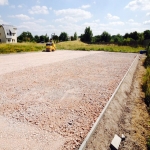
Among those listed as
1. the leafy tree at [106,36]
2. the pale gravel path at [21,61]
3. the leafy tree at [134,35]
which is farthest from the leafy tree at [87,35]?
the pale gravel path at [21,61]

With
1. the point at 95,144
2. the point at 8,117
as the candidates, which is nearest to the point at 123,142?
the point at 95,144

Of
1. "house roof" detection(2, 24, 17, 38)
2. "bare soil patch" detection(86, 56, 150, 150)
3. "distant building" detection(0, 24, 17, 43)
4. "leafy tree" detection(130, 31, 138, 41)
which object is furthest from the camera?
"leafy tree" detection(130, 31, 138, 41)

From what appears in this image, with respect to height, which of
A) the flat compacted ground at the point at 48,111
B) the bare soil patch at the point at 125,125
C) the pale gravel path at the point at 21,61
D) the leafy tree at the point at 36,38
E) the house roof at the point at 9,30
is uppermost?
the house roof at the point at 9,30

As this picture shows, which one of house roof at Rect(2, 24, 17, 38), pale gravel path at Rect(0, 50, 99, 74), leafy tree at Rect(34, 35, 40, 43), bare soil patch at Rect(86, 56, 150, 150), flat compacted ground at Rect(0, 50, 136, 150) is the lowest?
bare soil patch at Rect(86, 56, 150, 150)

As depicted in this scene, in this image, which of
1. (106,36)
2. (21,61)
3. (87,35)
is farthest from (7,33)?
(21,61)

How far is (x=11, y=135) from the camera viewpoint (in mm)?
4250

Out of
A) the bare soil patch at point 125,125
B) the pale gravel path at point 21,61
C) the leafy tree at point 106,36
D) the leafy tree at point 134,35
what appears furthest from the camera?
the leafy tree at point 106,36

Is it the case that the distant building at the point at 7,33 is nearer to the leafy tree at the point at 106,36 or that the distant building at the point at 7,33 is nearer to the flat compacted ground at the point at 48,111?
the leafy tree at the point at 106,36

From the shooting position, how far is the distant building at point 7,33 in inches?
2279

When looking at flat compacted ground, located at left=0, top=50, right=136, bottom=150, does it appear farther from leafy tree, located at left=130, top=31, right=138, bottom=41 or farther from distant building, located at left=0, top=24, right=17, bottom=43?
Answer: leafy tree, located at left=130, top=31, right=138, bottom=41

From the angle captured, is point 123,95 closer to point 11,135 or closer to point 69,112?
point 69,112

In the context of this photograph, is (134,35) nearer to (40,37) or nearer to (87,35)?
(87,35)

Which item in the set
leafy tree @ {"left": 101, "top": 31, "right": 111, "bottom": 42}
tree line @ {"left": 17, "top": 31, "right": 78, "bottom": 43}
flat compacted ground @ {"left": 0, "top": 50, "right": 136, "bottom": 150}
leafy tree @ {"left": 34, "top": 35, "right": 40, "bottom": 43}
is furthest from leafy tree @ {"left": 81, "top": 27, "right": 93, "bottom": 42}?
flat compacted ground @ {"left": 0, "top": 50, "right": 136, "bottom": 150}

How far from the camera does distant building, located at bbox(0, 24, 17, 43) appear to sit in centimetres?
5789
